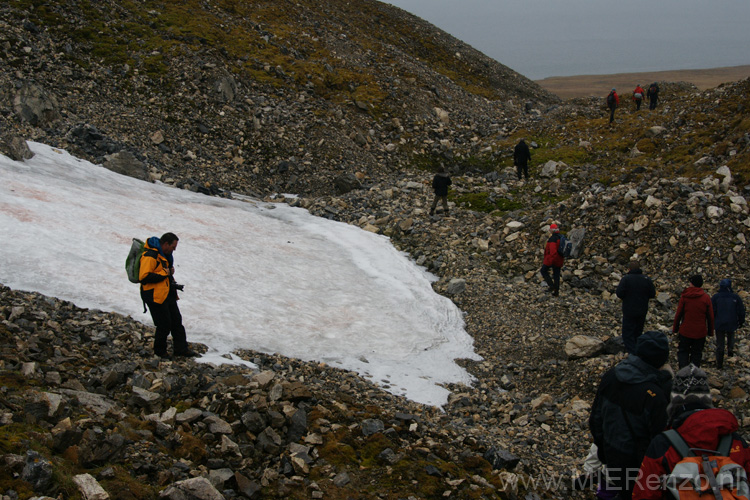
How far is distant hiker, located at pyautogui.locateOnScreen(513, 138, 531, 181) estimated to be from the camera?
2491cm

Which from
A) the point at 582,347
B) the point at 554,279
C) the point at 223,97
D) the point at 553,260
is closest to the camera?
the point at 582,347

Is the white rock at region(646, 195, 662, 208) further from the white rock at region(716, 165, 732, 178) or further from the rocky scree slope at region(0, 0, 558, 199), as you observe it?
the rocky scree slope at region(0, 0, 558, 199)

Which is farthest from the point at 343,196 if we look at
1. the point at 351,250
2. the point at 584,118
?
the point at 584,118

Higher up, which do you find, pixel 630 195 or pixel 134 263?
pixel 630 195

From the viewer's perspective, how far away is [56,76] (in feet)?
84.1

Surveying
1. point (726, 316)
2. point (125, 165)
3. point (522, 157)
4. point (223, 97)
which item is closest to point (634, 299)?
point (726, 316)

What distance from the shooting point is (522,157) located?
25109 mm

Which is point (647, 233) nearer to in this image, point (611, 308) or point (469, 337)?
point (611, 308)

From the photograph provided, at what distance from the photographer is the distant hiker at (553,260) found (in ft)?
49.5

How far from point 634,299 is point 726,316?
7.14ft

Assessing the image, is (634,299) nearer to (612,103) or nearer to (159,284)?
(159,284)

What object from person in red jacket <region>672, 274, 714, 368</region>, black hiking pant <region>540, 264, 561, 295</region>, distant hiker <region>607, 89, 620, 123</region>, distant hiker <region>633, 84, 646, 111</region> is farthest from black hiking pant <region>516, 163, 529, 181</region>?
person in red jacket <region>672, 274, 714, 368</region>

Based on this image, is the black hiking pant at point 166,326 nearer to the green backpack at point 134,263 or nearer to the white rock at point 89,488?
the green backpack at point 134,263

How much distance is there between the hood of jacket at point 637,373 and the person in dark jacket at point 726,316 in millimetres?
7500
